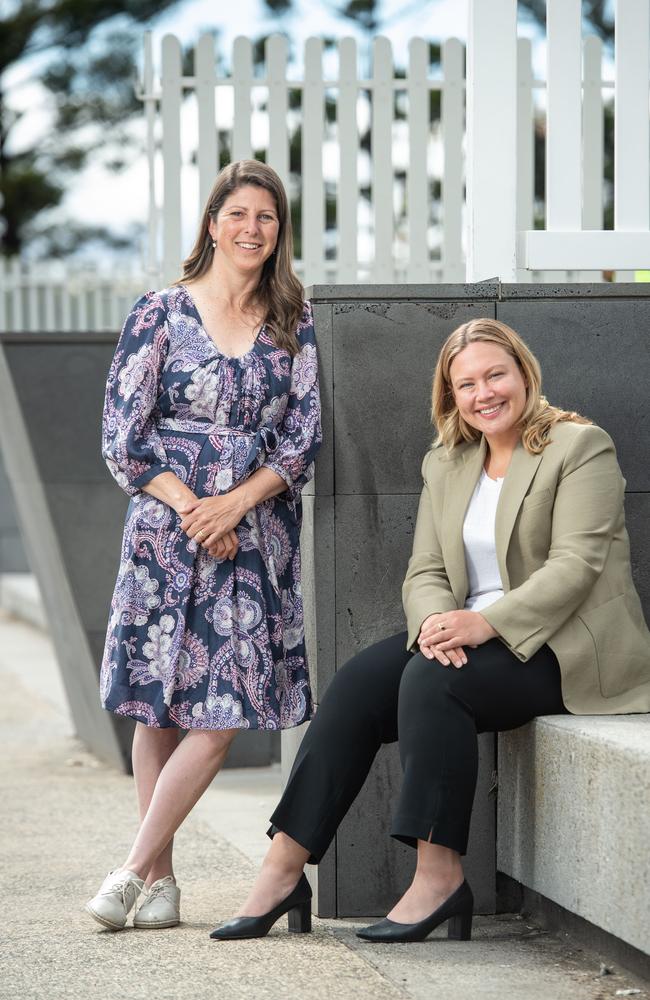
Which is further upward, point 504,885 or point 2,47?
point 2,47

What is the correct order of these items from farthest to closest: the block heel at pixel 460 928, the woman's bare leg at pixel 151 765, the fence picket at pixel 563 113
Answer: the fence picket at pixel 563 113, the woman's bare leg at pixel 151 765, the block heel at pixel 460 928

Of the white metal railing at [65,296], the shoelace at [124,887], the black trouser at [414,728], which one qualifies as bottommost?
the shoelace at [124,887]

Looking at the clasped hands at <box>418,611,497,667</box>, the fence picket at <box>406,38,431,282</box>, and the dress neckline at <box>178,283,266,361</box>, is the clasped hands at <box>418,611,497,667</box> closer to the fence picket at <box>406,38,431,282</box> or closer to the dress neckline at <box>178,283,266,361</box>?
the dress neckline at <box>178,283,266,361</box>

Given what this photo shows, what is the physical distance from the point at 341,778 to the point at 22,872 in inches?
55.5

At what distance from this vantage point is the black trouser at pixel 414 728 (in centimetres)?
334

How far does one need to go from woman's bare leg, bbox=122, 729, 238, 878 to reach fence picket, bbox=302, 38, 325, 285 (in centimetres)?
314

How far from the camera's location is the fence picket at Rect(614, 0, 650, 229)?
436 cm

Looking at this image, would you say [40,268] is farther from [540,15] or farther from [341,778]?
[341,778]

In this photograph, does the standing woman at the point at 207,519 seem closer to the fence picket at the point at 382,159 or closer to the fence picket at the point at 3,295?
the fence picket at the point at 382,159

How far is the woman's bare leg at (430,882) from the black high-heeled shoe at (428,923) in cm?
1

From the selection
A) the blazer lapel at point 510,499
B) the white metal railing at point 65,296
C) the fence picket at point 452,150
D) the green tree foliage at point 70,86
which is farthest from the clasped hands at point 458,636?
the green tree foliage at point 70,86

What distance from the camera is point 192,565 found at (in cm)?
369

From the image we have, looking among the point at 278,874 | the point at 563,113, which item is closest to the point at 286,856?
the point at 278,874

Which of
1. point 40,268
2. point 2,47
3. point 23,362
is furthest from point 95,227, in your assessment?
point 23,362
